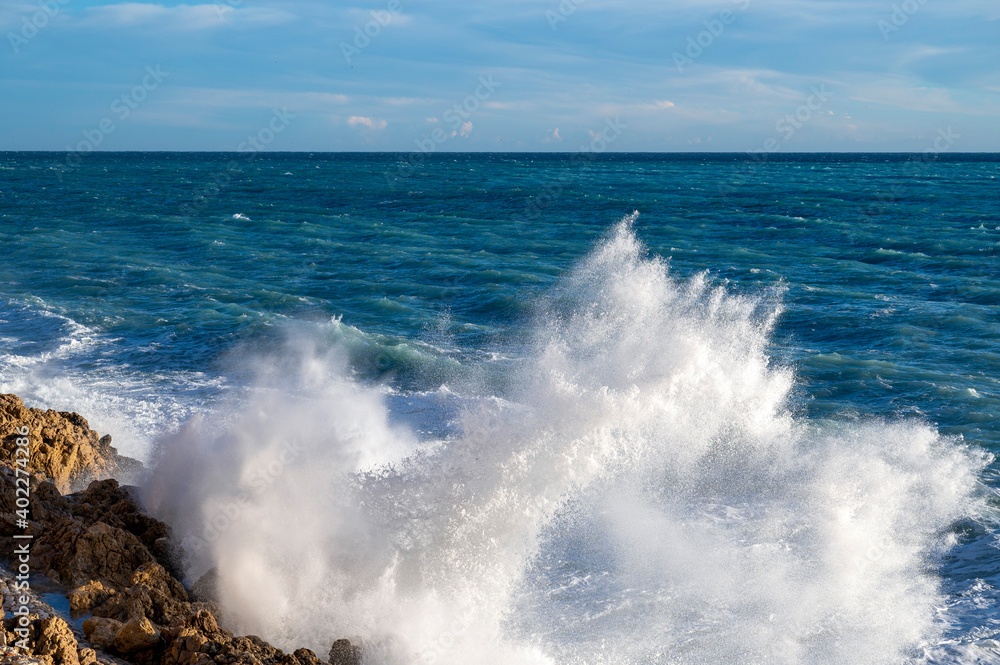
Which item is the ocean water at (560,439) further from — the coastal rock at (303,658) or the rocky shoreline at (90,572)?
the coastal rock at (303,658)

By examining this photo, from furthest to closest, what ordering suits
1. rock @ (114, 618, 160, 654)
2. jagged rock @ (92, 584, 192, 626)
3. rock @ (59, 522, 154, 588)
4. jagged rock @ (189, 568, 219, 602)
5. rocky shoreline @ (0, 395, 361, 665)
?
jagged rock @ (189, 568, 219, 602) → rock @ (59, 522, 154, 588) → jagged rock @ (92, 584, 192, 626) → rock @ (114, 618, 160, 654) → rocky shoreline @ (0, 395, 361, 665)

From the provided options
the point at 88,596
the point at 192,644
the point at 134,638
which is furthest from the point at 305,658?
the point at 88,596

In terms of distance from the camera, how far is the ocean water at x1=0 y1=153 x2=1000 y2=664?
28.4 feet

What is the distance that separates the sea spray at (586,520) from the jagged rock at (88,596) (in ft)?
3.72

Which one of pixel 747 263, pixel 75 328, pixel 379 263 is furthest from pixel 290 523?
pixel 747 263

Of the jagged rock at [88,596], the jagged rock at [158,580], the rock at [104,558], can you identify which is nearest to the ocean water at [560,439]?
the jagged rock at [158,580]

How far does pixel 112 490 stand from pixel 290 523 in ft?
7.61

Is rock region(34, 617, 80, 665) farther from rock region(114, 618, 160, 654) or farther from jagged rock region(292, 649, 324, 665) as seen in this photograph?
jagged rock region(292, 649, 324, 665)

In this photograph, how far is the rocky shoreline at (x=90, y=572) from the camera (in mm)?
6527

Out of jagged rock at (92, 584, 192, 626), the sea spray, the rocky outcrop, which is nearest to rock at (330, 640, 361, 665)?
the sea spray

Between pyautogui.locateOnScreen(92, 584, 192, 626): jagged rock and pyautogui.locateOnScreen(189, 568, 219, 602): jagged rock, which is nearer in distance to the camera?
pyautogui.locateOnScreen(92, 584, 192, 626): jagged rock

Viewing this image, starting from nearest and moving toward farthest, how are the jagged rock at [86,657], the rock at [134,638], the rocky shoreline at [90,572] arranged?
the jagged rock at [86,657] < the rocky shoreline at [90,572] < the rock at [134,638]

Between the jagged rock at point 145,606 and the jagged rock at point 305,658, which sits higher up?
the jagged rock at point 145,606

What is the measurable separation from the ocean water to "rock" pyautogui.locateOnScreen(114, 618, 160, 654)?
49.3 inches
